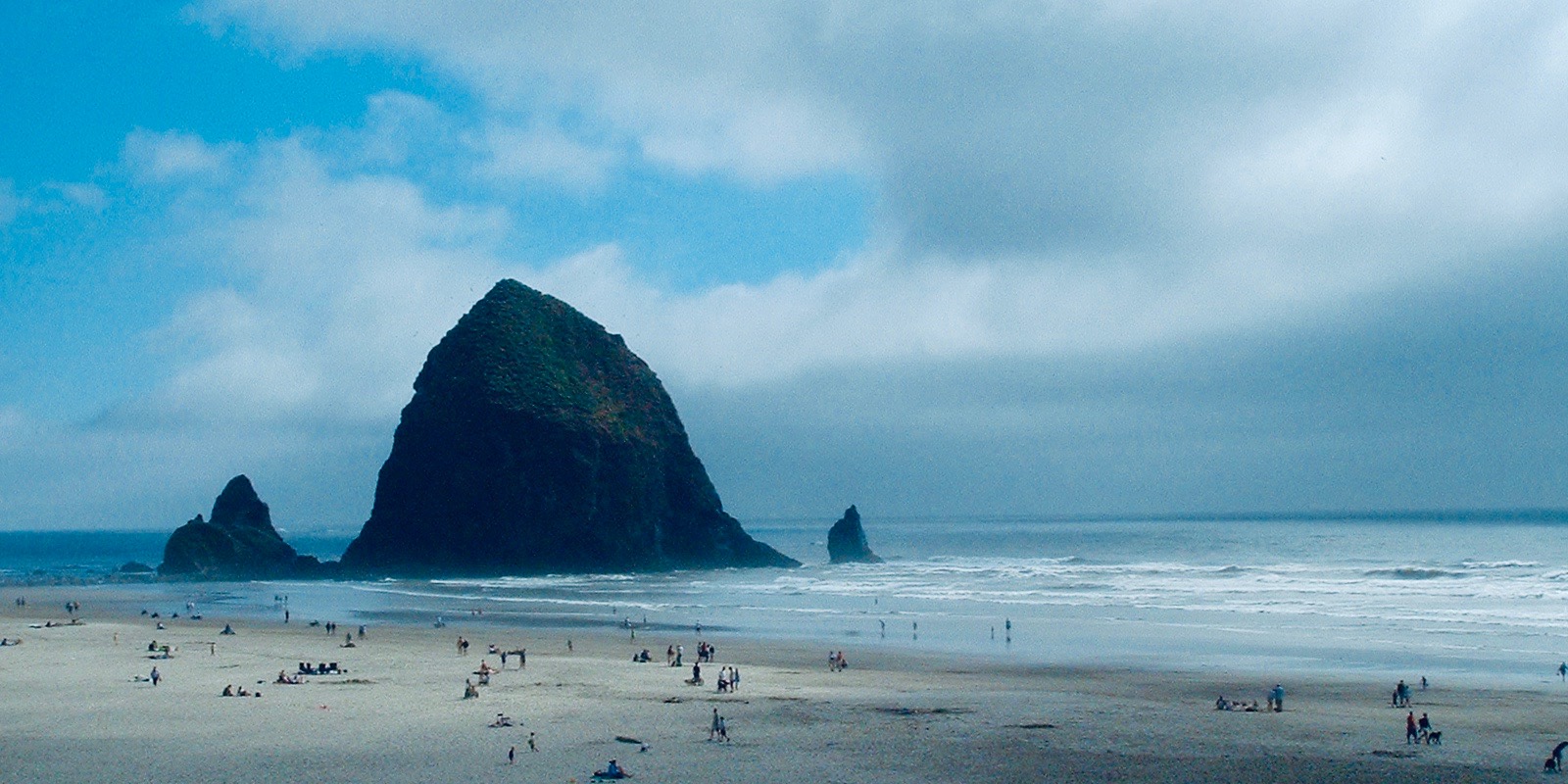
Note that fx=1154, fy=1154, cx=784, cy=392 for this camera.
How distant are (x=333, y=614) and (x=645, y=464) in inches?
1582

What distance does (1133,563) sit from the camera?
99.6 meters

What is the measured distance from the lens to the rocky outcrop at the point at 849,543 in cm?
11531

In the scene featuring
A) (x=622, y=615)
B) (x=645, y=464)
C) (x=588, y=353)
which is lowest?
(x=622, y=615)

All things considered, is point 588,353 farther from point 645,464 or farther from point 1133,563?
point 1133,563

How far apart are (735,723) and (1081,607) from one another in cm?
3723

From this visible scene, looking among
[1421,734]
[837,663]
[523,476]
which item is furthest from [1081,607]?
[523,476]

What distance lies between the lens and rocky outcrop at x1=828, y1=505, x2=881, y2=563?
115312 mm

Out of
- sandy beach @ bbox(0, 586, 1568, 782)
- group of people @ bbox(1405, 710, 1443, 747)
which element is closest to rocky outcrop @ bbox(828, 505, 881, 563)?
sandy beach @ bbox(0, 586, 1568, 782)

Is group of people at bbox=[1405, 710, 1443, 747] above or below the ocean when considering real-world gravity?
above

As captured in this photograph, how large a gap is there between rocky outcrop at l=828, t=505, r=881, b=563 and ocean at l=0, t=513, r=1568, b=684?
37.2ft

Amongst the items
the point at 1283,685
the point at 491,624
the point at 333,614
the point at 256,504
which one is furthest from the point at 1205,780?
the point at 256,504

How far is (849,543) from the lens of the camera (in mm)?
116000

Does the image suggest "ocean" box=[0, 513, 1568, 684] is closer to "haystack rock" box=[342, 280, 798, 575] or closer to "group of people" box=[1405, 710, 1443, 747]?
"haystack rock" box=[342, 280, 798, 575]

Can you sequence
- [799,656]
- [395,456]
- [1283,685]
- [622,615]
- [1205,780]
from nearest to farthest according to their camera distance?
[1205,780]
[1283,685]
[799,656]
[622,615]
[395,456]
